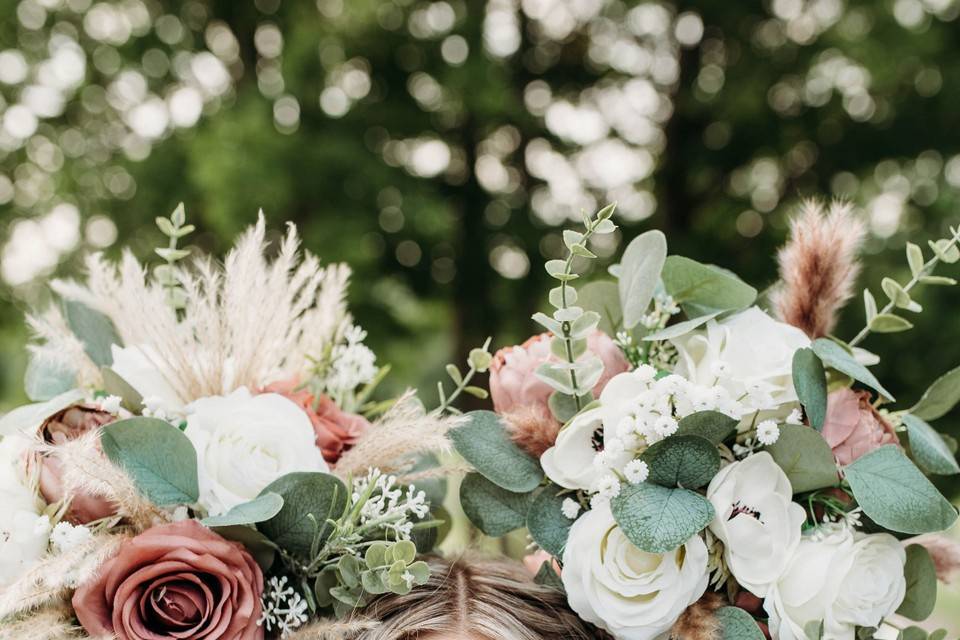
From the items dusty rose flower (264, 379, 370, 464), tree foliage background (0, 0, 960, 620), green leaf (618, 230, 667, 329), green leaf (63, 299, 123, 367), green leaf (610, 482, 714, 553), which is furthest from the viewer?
tree foliage background (0, 0, 960, 620)

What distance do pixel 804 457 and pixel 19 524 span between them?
1.22 meters

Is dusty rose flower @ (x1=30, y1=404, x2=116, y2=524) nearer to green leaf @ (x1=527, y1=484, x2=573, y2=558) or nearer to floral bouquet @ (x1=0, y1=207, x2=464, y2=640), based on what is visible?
floral bouquet @ (x1=0, y1=207, x2=464, y2=640)

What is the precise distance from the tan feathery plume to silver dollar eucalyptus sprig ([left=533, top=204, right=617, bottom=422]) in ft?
0.58

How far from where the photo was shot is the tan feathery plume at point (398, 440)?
1.51m

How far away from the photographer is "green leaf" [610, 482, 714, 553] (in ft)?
4.42

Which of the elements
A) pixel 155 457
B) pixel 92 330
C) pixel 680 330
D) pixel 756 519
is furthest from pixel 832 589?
pixel 92 330

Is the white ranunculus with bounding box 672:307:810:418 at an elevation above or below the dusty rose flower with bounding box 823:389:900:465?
above

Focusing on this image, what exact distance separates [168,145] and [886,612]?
26.9ft

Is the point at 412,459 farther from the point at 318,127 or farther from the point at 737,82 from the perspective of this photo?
the point at 737,82

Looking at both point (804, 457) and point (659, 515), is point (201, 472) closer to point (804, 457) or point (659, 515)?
point (659, 515)

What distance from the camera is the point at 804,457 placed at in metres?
1.45

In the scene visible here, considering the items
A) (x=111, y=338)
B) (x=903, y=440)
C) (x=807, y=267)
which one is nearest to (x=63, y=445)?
(x=111, y=338)

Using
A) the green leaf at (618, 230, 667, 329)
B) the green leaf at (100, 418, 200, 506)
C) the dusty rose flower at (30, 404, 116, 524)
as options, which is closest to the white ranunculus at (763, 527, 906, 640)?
the green leaf at (618, 230, 667, 329)

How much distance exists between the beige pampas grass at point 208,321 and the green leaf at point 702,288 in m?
0.67
